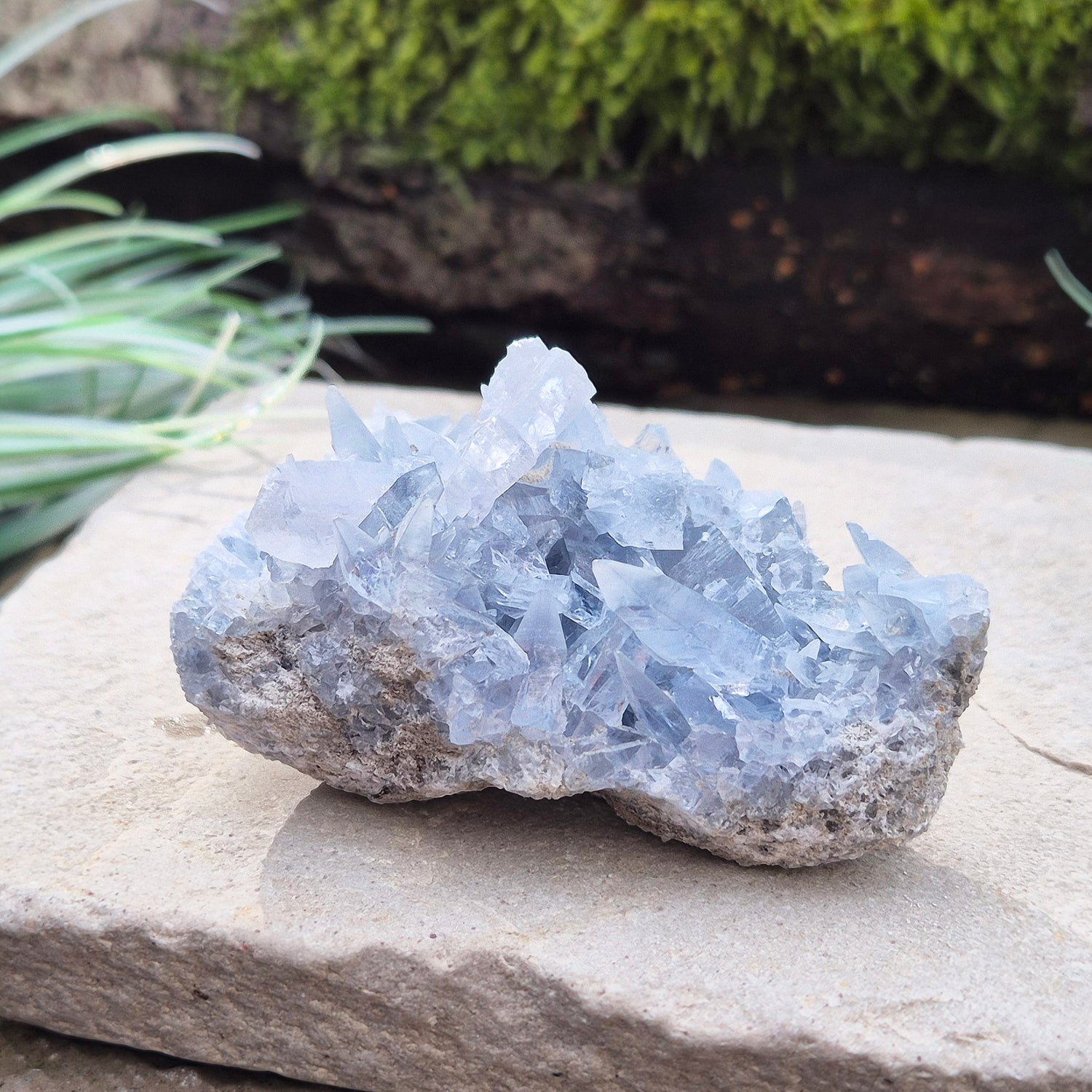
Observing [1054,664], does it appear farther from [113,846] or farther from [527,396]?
[113,846]

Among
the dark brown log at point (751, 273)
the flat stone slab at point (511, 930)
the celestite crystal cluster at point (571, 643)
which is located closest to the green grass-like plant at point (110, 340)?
the dark brown log at point (751, 273)

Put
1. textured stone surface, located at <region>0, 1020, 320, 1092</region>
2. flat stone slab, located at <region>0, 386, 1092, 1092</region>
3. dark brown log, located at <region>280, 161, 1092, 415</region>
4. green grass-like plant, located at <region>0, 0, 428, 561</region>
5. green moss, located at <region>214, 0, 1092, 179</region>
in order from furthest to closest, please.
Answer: dark brown log, located at <region>280, 161, 1092, 415</region>, green moss, located at <region>214, 0, 1092, 179</region>, green grass-like plant, located at <region>0, 0, 428, 561</region>, textured stone surface, located at <region>0, 1020, 320, 1092</region>, flat stone slab, located at <region>0, 386, 1092, 1092</region>

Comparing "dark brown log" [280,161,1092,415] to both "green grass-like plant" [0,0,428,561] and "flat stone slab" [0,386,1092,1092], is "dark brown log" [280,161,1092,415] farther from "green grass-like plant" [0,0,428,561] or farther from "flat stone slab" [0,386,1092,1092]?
"flat stone slab" [0,386,1092,1092]

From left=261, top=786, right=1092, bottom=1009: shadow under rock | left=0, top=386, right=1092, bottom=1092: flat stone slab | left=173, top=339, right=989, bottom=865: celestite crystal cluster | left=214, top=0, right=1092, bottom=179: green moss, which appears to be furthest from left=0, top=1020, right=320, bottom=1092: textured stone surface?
left=214, top=0, right=1092, bottom=179: green moss

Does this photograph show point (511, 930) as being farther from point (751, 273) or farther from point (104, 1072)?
point (751, 273)

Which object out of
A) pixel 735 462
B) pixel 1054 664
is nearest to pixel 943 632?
pixel 1054 664

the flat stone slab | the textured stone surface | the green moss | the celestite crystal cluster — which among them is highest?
the green moss

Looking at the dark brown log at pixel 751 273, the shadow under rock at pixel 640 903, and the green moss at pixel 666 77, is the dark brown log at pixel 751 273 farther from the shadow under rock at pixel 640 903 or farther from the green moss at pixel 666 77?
the shadow under rock at pixel 640 903
